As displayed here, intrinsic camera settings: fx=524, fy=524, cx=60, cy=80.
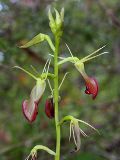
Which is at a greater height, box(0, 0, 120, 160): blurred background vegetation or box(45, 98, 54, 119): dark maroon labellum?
box(0, 0, 120, 160): blurred background vegetation

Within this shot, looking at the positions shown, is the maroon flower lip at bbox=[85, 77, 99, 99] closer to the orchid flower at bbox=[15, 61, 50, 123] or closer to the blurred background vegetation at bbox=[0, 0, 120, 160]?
the orchid flower at bbox=[15, 61, 50, 123]

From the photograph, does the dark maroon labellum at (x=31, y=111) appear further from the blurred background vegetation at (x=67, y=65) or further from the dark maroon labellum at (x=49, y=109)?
the blurred background vegetation at (x=67, y=65)

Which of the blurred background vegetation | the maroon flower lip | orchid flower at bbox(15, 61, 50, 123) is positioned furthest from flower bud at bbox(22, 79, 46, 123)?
the blurred background vegetation

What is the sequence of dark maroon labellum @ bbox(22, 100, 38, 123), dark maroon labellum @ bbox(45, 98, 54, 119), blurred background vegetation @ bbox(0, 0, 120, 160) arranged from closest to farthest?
1. dark maroon labellum @ bbox(22, 100, 38, 123)
2. dark maroon labellum @ bbox(45, 98, 54, 119)
3. blurred background vegetation @ bbox(0, 0, 120, 160)

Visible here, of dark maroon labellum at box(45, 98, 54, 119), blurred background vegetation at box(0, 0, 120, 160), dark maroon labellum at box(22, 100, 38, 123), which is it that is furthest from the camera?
blurred background vegetation at box(0, 0, 120, 160)

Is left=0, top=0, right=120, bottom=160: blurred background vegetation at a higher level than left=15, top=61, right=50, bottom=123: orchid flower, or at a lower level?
higher

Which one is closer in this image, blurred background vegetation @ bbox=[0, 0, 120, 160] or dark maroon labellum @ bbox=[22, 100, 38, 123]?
dark maroon labellum @ bbox=[22, 100, 38, 123]

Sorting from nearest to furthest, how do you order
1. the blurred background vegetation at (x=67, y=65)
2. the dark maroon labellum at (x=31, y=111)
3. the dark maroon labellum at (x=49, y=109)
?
the dark maroon labellum at (x=31, y=111)
the dark maroon labellum at (x=49, y=109)
the blurred background vegetation at (x=67, y=65)

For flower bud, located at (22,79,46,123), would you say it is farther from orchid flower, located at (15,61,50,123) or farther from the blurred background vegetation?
the blurred background vegetation

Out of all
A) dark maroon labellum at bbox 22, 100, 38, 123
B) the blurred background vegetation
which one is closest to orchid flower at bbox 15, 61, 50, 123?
dark maroon labellum at bbox 22, 100, 38, 123

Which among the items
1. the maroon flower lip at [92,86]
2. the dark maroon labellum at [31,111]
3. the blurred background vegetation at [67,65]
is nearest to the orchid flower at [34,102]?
the dark maroon labellum at [31,111]
